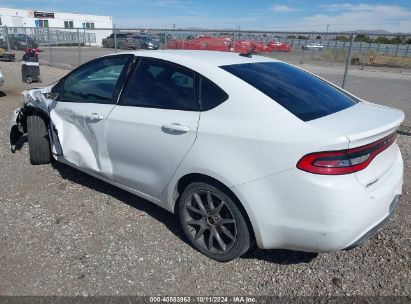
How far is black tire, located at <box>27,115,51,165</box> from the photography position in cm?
432

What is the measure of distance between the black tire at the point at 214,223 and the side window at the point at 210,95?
0.60m

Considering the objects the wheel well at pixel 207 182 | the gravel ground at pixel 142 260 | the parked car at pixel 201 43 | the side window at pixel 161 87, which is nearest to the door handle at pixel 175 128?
the side window at pixel 161 87

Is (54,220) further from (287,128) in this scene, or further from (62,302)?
(287,128)

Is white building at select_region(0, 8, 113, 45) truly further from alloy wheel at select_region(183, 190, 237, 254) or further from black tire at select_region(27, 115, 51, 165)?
alloy wheel at select_region(183, 190, 237, 254)

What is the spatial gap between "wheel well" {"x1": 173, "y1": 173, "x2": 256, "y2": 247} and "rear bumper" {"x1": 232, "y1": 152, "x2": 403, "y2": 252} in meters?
0.08

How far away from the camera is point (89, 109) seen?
135 inches

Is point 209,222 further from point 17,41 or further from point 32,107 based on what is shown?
point 17,41

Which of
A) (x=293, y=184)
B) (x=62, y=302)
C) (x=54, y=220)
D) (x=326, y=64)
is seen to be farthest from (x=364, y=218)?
(x=326, y=64)

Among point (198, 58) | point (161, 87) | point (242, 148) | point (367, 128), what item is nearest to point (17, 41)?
point (161, 87)

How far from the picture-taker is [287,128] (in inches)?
88.7

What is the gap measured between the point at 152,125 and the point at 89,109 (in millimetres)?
946

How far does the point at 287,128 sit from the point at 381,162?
0.75 meters

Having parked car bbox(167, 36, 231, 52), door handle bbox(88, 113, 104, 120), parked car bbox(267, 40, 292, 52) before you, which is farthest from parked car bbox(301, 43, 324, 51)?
door handle bbox(88, 113, 104, 120)

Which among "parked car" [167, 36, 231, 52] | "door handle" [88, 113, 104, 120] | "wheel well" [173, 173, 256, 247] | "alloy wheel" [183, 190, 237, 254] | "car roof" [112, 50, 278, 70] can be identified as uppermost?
"car roof" [112, 50, 278, 70]
